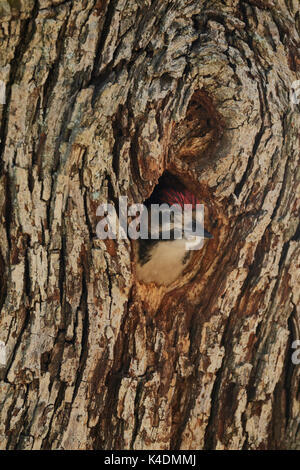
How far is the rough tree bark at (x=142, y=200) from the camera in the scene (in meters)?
2.06

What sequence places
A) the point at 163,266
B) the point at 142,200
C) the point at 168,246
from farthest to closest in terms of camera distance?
the point at 168,246
the point at 163,266
the point at 142,200

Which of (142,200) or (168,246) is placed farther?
(168,246)

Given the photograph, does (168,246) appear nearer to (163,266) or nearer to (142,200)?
(163,266)

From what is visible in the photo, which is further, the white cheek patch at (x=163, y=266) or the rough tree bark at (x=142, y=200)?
the white cheek patch at (x=163, y=266)

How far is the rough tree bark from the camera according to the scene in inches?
81.2

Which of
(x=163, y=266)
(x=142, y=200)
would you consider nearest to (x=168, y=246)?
(x=163, y=266)

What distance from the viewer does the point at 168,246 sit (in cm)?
264

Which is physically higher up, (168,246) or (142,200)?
(142,200)

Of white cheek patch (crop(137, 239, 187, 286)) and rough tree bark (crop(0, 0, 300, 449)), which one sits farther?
white cheek patch (crop(137, 239, 187, 286))

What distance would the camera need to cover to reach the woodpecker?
2355mm

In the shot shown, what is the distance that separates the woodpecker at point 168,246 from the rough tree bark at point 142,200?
2.4 inches

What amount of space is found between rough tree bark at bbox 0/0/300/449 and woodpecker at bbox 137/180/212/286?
0.20 ft

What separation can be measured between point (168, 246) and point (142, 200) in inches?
19.3

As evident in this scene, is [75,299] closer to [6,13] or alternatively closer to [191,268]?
[191,268]
